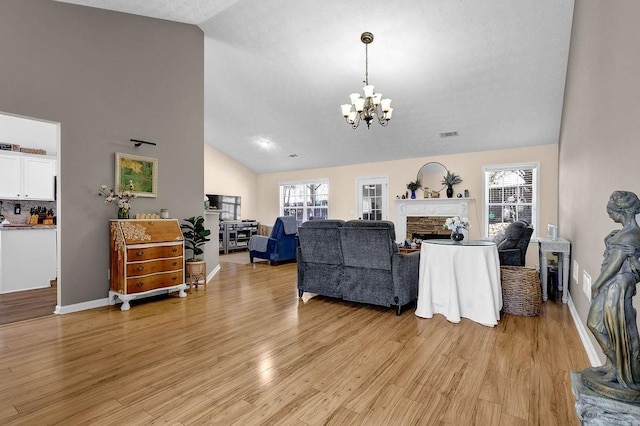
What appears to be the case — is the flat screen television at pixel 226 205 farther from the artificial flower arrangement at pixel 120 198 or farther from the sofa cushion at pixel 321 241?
the sofa cushion at pixel 321 241

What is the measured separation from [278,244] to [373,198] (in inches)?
119

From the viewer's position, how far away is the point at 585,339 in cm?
264

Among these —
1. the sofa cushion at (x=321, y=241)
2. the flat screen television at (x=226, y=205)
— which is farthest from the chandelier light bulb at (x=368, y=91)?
the flat screen television at (x=226, y=205)

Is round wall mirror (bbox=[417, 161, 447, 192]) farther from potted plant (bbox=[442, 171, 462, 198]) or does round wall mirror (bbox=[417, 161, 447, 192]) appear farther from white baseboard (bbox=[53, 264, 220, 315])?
white baseboard (bbox=[53, 264, 220, 315])

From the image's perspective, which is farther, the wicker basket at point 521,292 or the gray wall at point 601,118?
the wicker basket at point 521,292

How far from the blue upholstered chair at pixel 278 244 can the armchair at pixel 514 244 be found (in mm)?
3785

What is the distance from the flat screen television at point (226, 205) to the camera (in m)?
9.14

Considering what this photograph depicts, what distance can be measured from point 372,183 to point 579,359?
6.38 m

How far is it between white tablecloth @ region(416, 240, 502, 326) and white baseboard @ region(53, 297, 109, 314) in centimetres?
375

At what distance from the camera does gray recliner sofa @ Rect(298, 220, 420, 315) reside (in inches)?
139

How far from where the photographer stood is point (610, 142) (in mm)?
2053

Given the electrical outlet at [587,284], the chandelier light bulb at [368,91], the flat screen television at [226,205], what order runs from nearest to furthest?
the electrical outlet at [587,284] < the chandelier light bulb at [368,91] < the flat screen television at [226,205]

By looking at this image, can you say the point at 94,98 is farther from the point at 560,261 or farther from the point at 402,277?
the point at 560,261

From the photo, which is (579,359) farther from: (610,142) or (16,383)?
(16,383)
